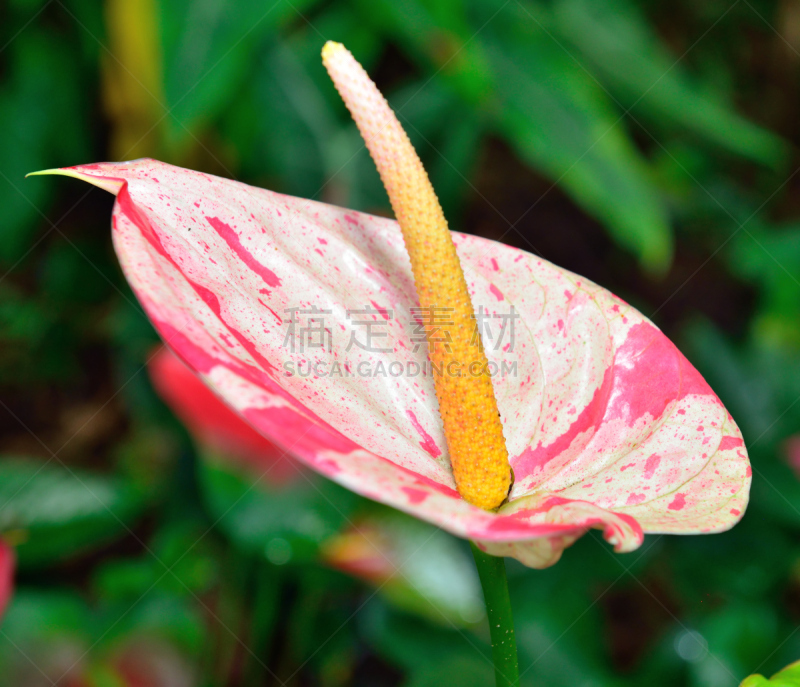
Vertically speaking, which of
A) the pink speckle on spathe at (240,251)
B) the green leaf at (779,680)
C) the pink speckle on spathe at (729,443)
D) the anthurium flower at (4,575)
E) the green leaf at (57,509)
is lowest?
the green leaf at (57,509)

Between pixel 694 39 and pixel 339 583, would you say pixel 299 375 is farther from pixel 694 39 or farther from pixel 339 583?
pixel 694 39

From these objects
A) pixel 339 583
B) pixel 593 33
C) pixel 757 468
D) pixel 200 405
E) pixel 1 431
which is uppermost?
pixel 593 33

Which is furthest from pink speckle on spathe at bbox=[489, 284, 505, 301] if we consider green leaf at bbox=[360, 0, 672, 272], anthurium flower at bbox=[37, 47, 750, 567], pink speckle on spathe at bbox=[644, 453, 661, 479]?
green leaf at bbox=[360, 0, 672, 272]

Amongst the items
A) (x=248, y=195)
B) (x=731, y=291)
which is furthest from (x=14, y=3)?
(x=731, y=291)

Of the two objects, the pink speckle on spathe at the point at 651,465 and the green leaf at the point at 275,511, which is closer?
the pink speckle on spathe at the point at 651,465

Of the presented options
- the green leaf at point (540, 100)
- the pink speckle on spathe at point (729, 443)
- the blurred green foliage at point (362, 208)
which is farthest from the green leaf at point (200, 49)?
the pink speckle on spathe at point (729, 443)

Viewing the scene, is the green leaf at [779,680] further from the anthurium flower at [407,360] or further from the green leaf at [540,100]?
the green leaf at [540,100]

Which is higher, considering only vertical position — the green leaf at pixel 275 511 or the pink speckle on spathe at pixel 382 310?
the pink speckle on spathe at pixel 382 310

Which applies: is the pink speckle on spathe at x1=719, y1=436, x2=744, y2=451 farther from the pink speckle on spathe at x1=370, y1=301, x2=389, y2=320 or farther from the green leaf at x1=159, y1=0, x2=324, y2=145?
the green leaf at x1=159, y1=0, x2=324, y2=145
